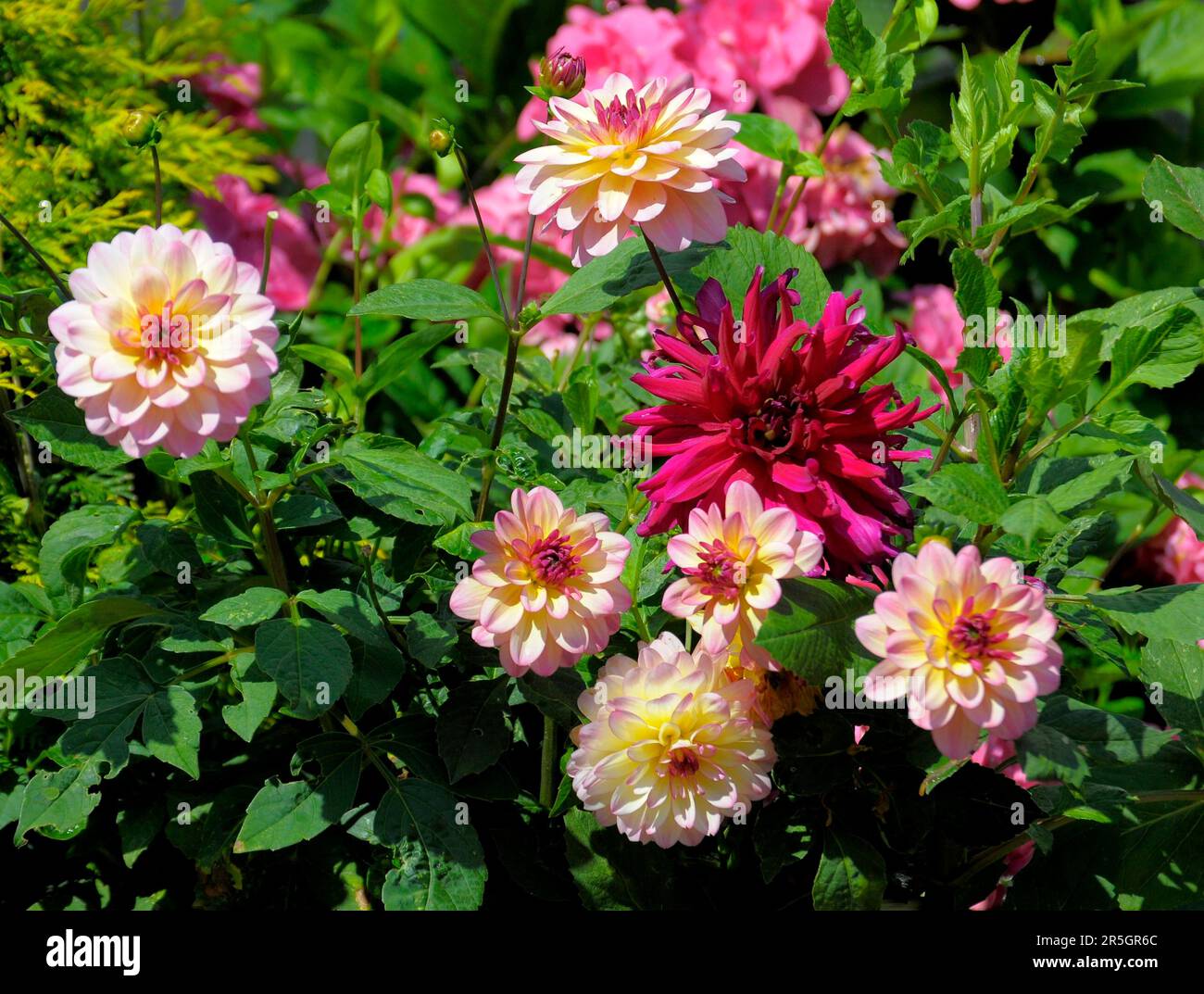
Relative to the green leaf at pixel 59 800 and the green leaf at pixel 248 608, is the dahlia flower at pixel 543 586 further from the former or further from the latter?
the green leaf at pixel 59 800

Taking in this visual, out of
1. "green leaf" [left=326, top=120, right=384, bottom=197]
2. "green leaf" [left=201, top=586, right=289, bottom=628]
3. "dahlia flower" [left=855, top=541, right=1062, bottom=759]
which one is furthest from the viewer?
"green leaf" [left=326, top=120, right=384, bottom=197]

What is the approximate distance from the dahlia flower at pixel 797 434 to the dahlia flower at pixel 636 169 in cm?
6

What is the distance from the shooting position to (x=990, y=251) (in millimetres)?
653

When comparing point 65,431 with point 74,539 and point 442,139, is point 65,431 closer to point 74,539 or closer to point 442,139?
point 74,539

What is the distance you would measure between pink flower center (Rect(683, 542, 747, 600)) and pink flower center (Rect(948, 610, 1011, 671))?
9cm

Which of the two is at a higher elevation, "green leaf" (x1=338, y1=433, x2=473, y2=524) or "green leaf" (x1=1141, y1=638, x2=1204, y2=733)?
"green leaf" (x1=338, y1=433, x2=473, y2=524)

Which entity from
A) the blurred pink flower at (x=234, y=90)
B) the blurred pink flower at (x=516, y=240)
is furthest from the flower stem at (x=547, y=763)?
the blurred pink flower at (x=234, y=90)

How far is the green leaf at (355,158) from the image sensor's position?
0.74 m

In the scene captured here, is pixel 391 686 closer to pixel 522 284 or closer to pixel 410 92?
pixel 522 284

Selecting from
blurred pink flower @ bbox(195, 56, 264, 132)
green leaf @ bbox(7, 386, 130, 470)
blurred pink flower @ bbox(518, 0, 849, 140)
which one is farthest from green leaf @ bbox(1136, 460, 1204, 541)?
blurred pink flower @ bbox(195, 56, 264, 132)

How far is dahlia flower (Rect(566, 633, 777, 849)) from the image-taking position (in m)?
0.56

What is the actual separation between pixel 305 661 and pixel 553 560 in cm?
13

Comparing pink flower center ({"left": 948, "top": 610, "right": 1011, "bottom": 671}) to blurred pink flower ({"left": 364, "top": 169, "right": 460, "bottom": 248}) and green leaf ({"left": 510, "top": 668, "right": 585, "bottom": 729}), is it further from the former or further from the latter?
blurred pink flower ({"left": 364, "top": 169, "right": 460, "bottom": 248})
